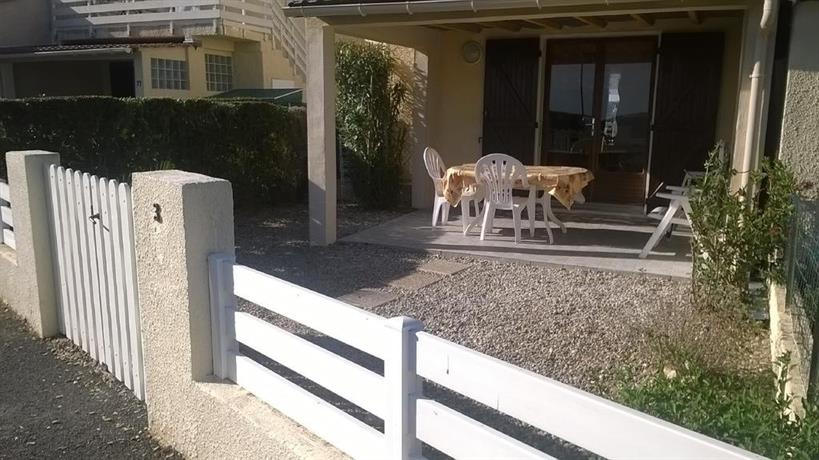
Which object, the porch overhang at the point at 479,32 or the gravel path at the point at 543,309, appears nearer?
the gravel path at the point at 543,309

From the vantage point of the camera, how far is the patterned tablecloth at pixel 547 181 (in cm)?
721

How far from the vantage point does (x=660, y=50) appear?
885cm

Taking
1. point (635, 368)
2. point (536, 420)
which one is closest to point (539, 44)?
point (635, 368)

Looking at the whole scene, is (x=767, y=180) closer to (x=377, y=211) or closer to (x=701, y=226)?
(x=701, y=226)

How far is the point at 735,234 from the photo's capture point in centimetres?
474

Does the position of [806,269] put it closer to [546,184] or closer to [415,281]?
[415,281]

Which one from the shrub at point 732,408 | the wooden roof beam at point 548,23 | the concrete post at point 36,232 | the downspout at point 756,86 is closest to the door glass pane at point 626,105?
the wooden roof beam at point 548,23

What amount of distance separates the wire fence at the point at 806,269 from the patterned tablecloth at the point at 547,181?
2957mm

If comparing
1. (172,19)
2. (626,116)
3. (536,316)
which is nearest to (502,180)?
(536,316)

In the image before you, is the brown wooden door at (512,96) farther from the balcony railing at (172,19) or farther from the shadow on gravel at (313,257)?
the balcony railing at (172,19)

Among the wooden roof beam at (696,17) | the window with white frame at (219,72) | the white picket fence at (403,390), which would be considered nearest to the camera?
the white picket fence at (403,390)

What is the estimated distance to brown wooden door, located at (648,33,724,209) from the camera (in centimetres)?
858

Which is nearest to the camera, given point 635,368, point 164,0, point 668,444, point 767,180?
point 668,444

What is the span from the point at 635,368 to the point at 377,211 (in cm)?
626
